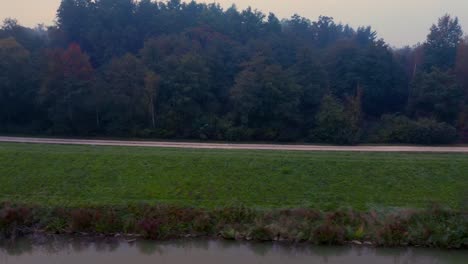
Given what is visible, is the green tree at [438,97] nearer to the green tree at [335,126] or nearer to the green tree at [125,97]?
the green tree at [335,126]

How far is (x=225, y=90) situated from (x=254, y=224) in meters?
21.3

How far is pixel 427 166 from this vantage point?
1647cm

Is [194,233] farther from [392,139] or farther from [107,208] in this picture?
[392,139]

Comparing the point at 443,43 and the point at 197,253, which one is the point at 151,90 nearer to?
the point at 197,253

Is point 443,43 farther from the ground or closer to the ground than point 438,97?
farther from the ground

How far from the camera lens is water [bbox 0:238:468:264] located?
421 inches

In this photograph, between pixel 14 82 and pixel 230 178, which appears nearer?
pixel 230 178

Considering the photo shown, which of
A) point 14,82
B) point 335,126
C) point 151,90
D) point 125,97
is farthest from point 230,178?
point 14,82

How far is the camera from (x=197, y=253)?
1109 cm

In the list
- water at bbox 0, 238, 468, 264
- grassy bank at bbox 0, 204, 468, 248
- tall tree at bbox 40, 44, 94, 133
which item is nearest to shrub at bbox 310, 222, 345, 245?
grassy bank at bbox 0, 204, 468, 248

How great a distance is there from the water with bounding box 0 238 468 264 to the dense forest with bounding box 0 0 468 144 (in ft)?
51.3

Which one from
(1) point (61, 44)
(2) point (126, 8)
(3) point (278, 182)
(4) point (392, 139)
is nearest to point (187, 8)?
(2) point (126, 8)

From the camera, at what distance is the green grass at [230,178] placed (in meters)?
14.2

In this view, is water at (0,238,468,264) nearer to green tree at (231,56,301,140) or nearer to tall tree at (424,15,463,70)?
green tree at (231,56,301,140)
